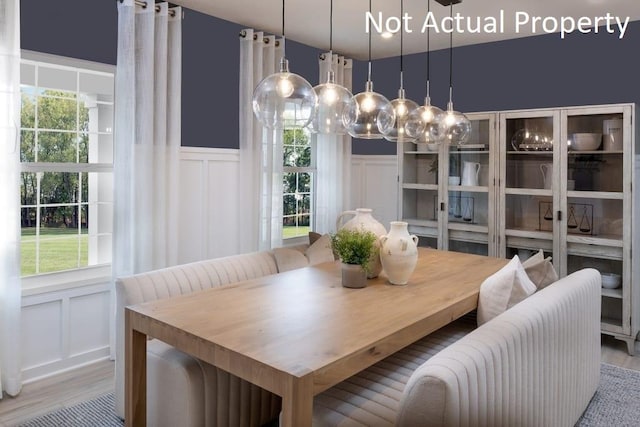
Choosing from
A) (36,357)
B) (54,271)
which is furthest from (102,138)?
(36,357)

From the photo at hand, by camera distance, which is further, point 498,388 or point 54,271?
point 54,271

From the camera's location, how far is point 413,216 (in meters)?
4.97

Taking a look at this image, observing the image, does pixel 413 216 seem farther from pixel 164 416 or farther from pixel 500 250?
pixel 164 416

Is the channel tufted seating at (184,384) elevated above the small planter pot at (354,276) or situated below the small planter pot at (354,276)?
below

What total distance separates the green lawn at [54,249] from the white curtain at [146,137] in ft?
1.05

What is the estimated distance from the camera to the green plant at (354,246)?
2520 millimetres

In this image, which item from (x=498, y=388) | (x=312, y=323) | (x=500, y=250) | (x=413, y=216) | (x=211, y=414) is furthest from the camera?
(x=413, y=216)

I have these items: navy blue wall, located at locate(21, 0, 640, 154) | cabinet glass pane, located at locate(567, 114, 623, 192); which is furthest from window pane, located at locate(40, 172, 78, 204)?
cabinet glass pane, located at locate(567, 114, 623, 192)

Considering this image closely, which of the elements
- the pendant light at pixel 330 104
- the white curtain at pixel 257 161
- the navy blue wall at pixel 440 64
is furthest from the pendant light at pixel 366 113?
the navy blue wall at pixel 440 64

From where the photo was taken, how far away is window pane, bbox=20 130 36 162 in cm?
317

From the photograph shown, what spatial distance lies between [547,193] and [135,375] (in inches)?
132

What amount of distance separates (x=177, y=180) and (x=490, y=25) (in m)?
2.71

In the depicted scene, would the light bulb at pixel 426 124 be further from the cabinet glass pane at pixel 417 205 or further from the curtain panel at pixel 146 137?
the curtain panel at pixel 146 137

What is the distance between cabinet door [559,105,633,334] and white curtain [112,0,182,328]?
3.02 m
